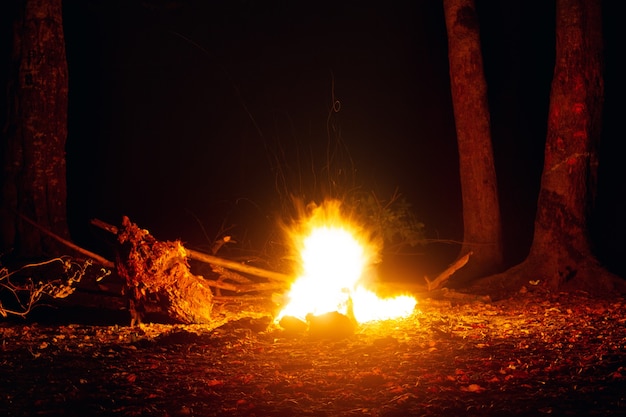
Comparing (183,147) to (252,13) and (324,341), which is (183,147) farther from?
(324,341)

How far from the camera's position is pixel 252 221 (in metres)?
12.3

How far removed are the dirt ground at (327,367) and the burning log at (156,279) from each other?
0.23 meters

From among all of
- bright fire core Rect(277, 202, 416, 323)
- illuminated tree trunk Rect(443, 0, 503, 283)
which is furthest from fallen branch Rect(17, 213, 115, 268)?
illuminated tree trunk Rect(443, 0, 503, 283)

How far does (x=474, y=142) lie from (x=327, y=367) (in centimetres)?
505

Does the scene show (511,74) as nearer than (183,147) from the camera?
Yes

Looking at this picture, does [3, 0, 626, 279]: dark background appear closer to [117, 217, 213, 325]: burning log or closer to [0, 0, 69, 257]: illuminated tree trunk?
[0, 0, 69, 257]: illuminated tree trunk

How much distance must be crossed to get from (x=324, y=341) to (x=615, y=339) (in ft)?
9.10

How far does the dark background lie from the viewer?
11.4 metres

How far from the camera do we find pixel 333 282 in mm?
6977

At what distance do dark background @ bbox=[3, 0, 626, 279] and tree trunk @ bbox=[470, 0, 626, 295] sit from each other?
3.01 m

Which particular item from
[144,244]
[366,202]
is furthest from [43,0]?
[366,202]

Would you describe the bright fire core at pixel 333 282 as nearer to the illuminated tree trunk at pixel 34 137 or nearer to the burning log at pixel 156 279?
the burning log at pixel 156 279

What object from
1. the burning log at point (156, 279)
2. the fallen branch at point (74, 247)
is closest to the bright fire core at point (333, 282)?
the burning log at point (156, 279)

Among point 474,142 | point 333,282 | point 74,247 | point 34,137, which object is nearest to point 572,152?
point 474,142
